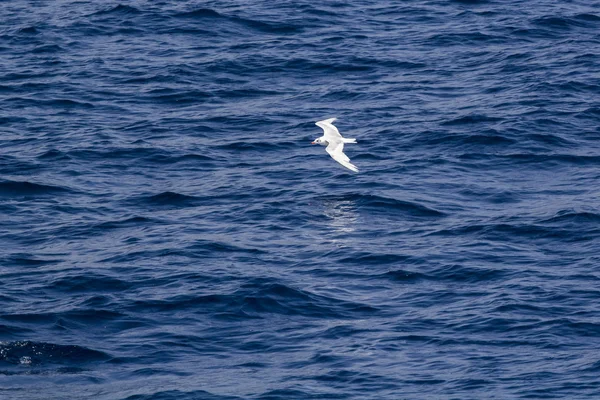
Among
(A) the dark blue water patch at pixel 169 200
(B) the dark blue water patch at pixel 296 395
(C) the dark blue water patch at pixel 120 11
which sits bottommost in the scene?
(B) the dark blue water patch at pixel 296 395

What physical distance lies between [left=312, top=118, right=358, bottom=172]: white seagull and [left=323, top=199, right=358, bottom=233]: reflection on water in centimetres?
120

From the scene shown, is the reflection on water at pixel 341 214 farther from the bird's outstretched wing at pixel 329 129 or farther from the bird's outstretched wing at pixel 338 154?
the bird's outstretched wing at pixel 329 129

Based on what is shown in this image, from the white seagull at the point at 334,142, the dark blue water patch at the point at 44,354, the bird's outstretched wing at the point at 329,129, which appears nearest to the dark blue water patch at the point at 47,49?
the white seagull at the point at 334,142

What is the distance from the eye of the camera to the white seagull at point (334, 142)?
135 feet

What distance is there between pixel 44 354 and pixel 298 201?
11.4m

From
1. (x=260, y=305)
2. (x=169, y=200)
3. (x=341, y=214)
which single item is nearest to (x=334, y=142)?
(x=341, y=214)

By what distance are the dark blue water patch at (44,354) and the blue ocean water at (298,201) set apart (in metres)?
0.06

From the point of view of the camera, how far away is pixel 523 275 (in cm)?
3597

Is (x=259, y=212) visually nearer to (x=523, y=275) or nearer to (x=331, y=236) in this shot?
(x=331, y=236)

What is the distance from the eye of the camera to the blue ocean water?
3206cm

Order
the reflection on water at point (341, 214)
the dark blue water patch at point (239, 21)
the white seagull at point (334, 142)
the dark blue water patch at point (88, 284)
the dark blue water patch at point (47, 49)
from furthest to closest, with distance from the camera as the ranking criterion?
the dark blue water patch at point (239, 21) < the dark blue water patch at point (47, 49) < the white seagull at point (334, 142) < the reflection on water at point (341, 214) < the dark blue water patch at point (88, 284)

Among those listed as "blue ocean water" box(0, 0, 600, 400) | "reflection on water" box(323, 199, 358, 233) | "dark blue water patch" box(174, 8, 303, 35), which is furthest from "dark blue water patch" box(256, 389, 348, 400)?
"dark blue water patch" box(174, 8, 303, 35)

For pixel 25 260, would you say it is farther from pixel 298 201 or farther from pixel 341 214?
pixel 341 214

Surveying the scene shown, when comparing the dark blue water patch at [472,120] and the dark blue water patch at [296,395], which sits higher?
the dark blue water patch at [472,120]
